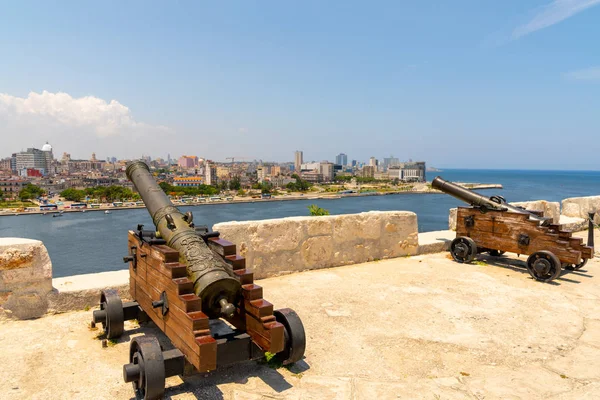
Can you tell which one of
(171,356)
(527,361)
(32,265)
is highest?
(32,265)

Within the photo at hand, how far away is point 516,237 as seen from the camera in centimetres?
632

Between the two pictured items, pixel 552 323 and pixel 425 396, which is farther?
pixel 552 323

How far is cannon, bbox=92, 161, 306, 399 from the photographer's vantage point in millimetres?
2650

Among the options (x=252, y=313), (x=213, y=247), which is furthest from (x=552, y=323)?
(x=213, y=247)

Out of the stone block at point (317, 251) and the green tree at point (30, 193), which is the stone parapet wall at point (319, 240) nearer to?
the stone block at point (317, 251)

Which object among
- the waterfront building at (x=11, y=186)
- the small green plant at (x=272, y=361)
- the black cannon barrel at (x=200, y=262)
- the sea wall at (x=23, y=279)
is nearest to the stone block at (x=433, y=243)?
the small green plant at (x=272, y=361)

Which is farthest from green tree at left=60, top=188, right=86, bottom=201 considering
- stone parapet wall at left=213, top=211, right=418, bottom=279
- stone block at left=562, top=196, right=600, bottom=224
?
stone parapet wall at left=213, top=211, right=418, bottom=279

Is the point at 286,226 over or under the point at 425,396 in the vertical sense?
over

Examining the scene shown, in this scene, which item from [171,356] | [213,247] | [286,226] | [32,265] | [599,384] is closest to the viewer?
[171,356]

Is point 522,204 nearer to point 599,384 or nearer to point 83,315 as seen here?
point 599,384

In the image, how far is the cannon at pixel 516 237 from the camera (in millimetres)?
5840

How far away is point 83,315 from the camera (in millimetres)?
4188

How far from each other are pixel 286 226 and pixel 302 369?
2.74m

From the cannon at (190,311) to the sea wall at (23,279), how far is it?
0.77 metres
